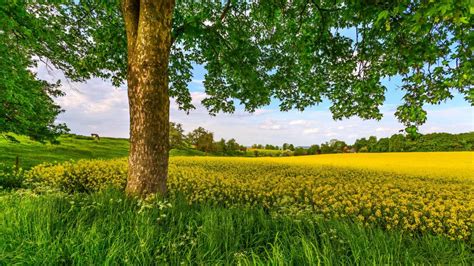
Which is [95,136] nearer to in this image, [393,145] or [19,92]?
[19,92]

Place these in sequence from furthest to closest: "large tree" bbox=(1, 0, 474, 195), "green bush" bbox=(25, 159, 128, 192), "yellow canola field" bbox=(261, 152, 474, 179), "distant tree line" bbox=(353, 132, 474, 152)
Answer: "distant tree line" bbox=(353, 132, 474, 152) → "yellow canola field" bbox=(261, 152, 474, 179) → "green bush" bbox=(25, 159, 128, 192) → "large tree" bbox=(1, 0, 474, 195)

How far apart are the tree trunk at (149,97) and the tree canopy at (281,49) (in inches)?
58.4

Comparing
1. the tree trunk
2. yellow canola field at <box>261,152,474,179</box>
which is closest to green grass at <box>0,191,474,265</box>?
the tree trunk

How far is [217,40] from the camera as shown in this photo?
31.5 feet

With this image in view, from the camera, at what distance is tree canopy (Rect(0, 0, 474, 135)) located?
559 cm

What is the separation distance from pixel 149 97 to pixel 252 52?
502cm

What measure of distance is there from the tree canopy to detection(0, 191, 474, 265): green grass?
9.70 ft

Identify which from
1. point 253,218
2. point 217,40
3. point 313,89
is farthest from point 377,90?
point 217,40

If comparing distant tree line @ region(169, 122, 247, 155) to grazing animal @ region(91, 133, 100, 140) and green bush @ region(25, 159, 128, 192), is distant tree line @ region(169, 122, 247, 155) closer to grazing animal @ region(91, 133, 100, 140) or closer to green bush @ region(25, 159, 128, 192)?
grazing animal @ region(91, 133, 100, 140)

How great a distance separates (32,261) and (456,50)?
27.8ft

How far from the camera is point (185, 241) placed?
4164mm

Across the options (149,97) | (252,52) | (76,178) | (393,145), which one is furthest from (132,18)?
(393,145)

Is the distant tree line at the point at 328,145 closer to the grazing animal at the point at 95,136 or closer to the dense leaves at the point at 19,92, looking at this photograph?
the grazing animal at the point at 95,136

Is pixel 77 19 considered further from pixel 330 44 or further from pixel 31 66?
pixel 330 44
